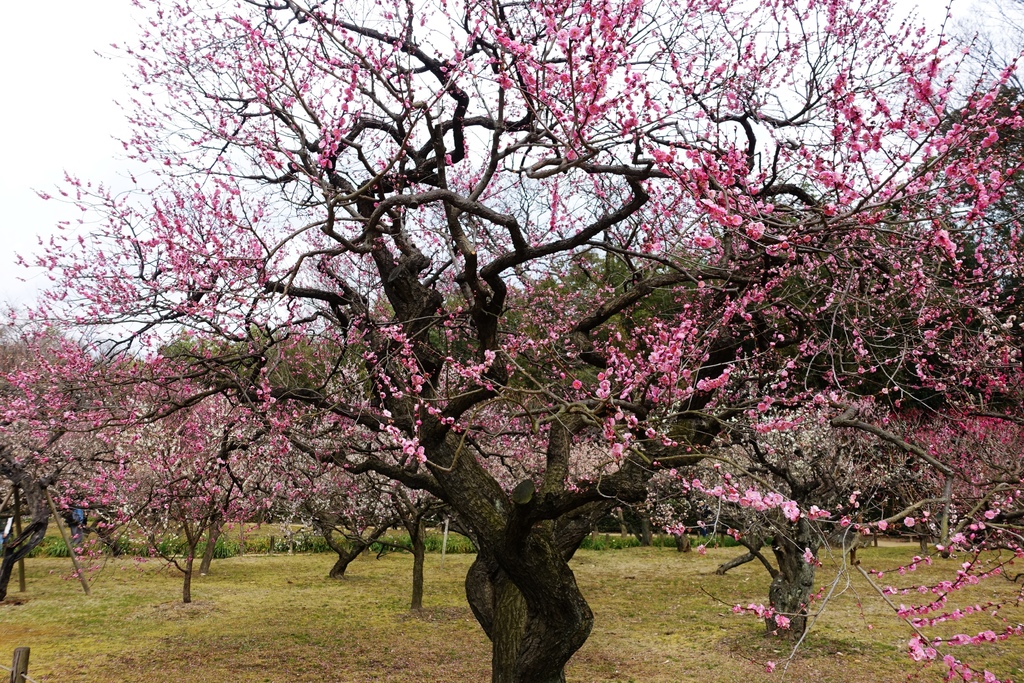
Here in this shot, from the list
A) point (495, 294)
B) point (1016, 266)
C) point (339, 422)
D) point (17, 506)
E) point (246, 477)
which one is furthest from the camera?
point (246, 477)

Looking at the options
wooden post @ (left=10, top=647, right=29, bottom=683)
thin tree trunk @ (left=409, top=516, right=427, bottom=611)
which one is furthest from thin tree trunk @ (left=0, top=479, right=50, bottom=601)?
wooden post @ (left=10, top=647, right=29, bottom=683)

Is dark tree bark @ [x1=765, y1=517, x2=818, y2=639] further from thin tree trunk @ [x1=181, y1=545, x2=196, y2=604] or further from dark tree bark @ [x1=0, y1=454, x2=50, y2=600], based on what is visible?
dark tree bark @ [x1=0, y1=454, x2=50, y2=600]

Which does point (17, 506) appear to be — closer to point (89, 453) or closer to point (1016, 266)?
point (89, 453)

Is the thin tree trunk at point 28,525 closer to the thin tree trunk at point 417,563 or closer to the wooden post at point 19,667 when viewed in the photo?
the thin tree trunk at point 417,563

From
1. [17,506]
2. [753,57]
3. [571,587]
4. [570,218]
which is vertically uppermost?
[753,57]

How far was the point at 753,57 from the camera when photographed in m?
6.46

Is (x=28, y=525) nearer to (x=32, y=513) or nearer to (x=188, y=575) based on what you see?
(x=32, y=513)

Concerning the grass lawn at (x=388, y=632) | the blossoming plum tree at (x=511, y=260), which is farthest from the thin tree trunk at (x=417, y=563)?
the blossoming plum tree at (x=511, y=260)

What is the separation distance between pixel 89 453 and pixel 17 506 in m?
1.41

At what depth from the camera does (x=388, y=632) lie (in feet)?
31.5

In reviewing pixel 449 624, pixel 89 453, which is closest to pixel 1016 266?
pixel 449 624

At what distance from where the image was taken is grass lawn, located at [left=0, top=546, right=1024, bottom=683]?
25.2 feet

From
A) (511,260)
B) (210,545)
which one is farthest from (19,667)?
(210,545)

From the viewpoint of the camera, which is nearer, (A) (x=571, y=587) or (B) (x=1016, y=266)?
(A) (x=571, y=587)
